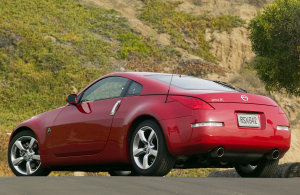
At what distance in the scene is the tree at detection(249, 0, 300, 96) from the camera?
3209cm

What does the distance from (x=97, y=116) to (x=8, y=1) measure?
4231 cm

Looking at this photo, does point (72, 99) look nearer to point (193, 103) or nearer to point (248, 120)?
point (193, 103)

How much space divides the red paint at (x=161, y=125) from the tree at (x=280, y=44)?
24.2 meters

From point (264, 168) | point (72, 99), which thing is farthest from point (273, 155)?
point (72, 99)

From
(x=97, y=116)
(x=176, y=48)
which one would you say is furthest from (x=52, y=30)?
(x=97, y=116)

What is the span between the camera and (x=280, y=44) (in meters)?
32.6

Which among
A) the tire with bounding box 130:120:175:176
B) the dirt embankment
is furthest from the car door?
the dirt embankment

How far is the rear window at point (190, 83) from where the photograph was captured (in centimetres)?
802

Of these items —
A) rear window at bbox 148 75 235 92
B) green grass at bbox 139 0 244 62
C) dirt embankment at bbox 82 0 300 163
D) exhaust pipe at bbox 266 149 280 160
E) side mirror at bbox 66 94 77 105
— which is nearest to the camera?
exhaust pipe at bbox 266 149 280 160

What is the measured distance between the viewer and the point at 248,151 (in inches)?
299

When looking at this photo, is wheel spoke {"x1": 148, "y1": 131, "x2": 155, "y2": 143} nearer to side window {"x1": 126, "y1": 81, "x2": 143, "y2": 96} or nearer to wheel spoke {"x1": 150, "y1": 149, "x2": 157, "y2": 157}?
wheel spoke {"x1": 150, "y1": 149, "x2": 157, "y2": 157}

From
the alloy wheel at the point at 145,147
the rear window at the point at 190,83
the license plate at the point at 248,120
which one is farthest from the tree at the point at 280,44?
the alloy wheel at the point at 145,147

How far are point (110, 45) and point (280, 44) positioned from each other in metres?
16.3

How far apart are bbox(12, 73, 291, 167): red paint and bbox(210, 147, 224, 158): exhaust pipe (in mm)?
72
